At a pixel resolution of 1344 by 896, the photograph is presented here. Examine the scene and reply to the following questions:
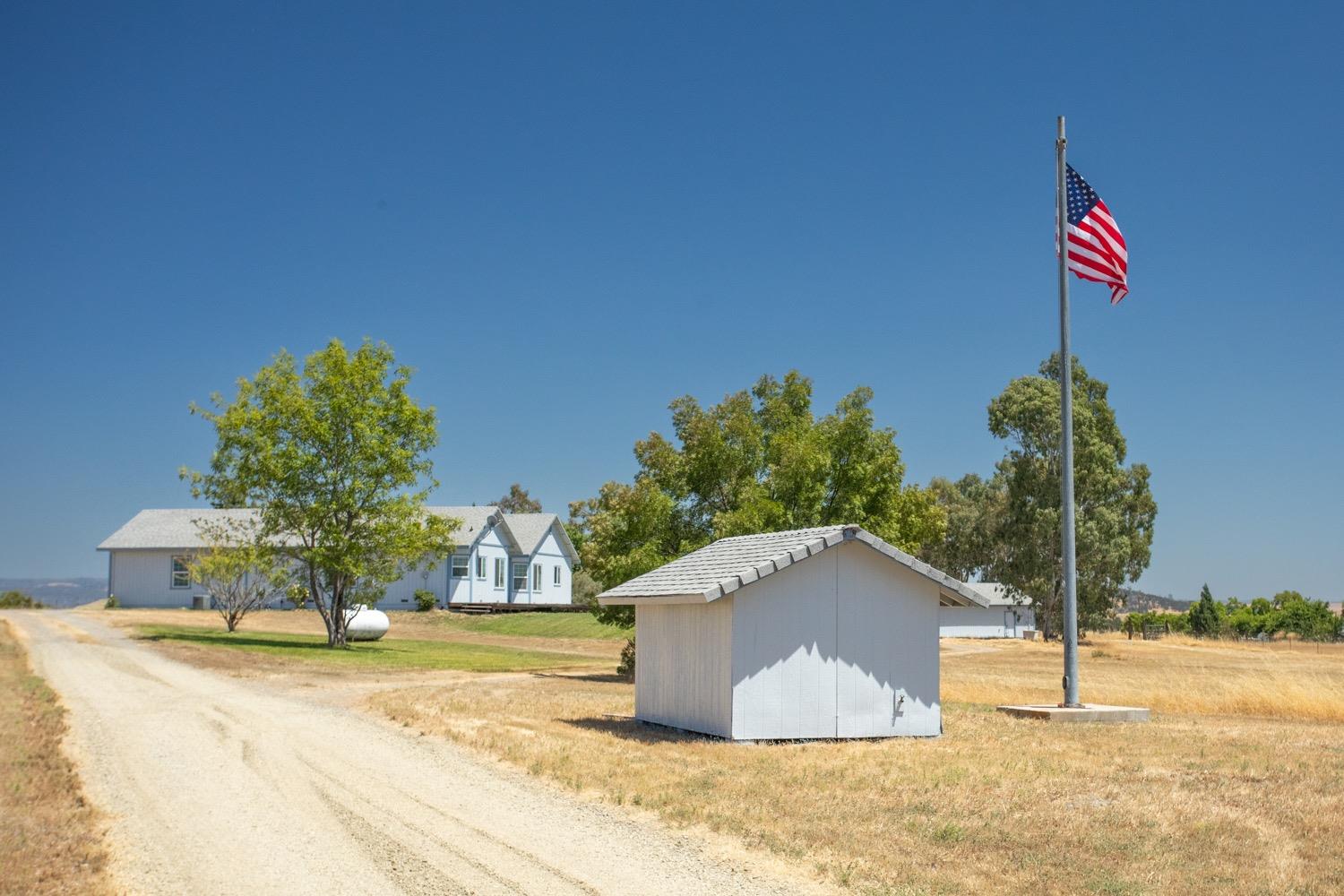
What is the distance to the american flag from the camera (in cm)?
2138

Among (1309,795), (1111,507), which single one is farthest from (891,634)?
(1111,507)

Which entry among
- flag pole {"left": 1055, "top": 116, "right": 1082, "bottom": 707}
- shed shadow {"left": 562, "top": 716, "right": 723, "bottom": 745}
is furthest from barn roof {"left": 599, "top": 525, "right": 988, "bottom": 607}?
flag pole {"left": 1055, "top": 116, "right": 1082, "bottom": 707}

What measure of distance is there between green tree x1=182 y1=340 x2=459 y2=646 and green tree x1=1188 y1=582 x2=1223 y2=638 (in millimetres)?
58193

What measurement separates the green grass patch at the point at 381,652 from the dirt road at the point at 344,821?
51.4 ft

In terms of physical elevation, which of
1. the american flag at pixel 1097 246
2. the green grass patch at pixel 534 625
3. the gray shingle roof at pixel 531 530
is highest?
the american flag at pixel 1097 246

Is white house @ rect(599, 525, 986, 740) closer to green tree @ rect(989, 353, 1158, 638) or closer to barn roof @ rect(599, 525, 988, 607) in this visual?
barn roof @ rect(599, 525, 988, 607)

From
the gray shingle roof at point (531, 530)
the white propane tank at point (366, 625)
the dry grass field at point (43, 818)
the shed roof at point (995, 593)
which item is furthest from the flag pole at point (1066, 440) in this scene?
the shed roof at point (995, 593)

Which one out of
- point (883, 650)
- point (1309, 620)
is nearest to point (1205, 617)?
point (1309, 620)

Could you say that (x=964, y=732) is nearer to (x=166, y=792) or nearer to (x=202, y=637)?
(x=166, y=792)

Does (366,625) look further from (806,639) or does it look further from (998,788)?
(998,788)

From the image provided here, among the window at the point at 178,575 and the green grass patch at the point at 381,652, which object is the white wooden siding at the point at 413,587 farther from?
the green grass patch at the point at 381,652

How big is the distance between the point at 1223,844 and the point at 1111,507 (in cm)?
5372

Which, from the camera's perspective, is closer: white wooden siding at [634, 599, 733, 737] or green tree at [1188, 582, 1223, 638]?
white wooden siding at [634, 599, 733, 737]

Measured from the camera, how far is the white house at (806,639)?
16422 millimetres
